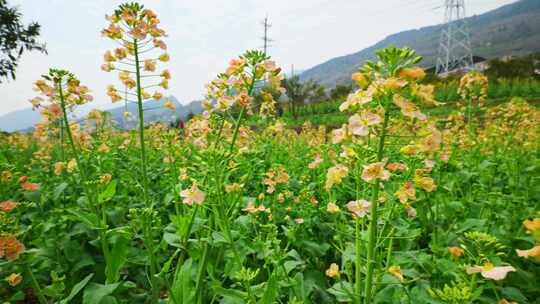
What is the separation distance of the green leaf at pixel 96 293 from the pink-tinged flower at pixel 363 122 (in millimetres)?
1437

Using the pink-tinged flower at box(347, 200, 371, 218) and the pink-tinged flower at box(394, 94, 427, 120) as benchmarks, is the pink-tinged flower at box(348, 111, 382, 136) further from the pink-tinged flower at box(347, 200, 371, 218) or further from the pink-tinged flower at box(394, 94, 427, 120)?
the pink-tinged flower at box(347, 200, 371, 218)

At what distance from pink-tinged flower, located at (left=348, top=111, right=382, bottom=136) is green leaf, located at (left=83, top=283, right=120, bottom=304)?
1437 millimetres

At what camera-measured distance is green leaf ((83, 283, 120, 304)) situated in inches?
62.4

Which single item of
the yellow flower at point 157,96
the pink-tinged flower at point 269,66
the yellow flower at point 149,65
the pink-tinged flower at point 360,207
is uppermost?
the yellow flower at point 149,65

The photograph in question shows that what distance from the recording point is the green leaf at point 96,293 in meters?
1.59

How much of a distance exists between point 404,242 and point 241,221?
1255 mm

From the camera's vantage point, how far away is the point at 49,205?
3037 millimetres

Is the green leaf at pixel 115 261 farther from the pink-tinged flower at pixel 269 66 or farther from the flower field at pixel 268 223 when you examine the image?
the pink-tinged flower at pixel 269 66

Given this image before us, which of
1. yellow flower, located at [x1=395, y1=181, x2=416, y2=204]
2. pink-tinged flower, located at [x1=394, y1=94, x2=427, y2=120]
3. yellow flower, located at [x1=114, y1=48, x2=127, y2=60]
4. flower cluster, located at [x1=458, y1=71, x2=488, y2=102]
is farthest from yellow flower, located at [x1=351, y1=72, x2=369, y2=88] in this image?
flower cluster, located at [x1=458, y1=71, x2=488, y2=102]

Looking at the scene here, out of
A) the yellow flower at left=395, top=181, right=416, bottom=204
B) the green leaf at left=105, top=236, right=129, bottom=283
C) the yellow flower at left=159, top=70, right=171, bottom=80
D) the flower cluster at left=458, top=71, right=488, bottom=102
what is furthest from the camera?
the flower cluster at left=458, top=71, right=488, bottom=102

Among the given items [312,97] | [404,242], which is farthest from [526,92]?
[404,242]

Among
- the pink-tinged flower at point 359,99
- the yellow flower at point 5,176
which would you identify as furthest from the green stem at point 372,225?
the yellow flower at point 5,176

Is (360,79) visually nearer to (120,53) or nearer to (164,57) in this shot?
(164,57)

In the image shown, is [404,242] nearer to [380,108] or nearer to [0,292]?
[380,108]
